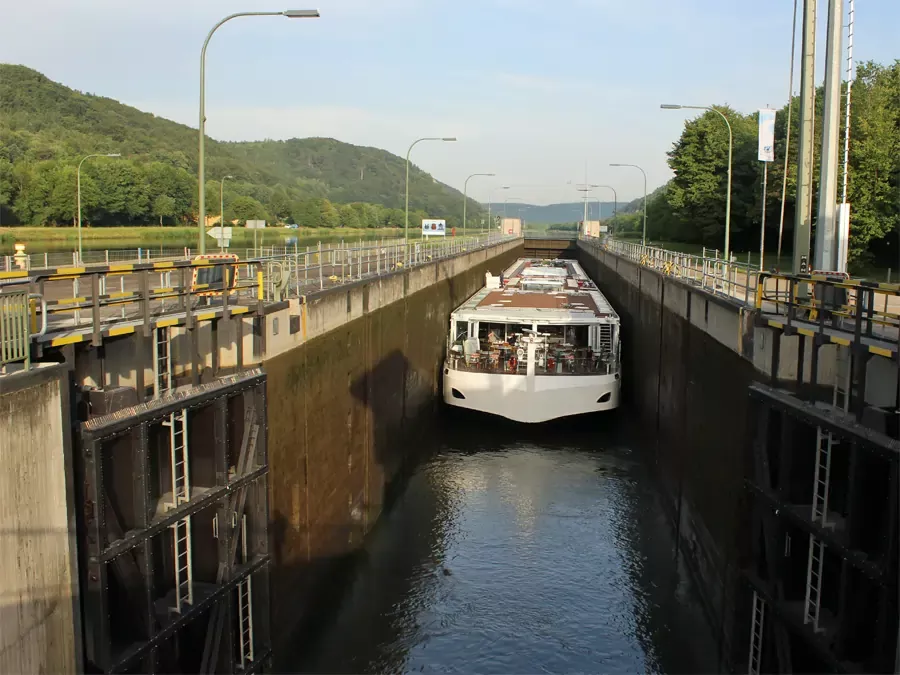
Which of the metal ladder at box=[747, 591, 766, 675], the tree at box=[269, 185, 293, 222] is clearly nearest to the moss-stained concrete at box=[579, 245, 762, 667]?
the metal ladder at box=[747, 591, 766, 675]

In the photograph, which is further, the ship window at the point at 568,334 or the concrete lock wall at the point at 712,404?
the ship window at the point at 568,334

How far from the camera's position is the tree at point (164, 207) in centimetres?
7156

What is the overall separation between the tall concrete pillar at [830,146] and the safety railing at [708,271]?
192 centimetres

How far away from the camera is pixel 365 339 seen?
69.3 ft

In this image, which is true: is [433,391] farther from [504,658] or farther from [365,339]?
[504,658]

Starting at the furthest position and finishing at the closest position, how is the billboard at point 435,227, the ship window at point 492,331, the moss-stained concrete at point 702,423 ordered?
the billboard at point 435,227 → the ship window at point 492,331 → the moss-stained concrete at point 702,423

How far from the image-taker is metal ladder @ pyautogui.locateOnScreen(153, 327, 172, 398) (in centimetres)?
1077

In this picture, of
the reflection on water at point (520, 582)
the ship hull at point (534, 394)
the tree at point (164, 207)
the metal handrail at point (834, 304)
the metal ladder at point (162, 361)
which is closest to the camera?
the metal handrail at point (834, 304)

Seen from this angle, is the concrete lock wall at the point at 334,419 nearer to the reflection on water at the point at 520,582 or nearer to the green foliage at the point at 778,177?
the reflection on water at the point at 520,582

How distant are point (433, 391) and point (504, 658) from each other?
1641 cm

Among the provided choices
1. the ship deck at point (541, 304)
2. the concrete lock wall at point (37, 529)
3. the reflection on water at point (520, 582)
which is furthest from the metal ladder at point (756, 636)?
the ship deck at point (541, 304)

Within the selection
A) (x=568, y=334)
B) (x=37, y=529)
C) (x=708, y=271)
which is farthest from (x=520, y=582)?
(x=568, y=334)

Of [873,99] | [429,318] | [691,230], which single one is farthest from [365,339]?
[691,230]

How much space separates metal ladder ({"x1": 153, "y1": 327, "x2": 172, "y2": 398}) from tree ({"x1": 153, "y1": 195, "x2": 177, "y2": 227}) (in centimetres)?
6343
